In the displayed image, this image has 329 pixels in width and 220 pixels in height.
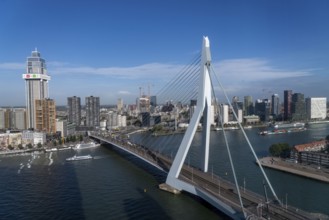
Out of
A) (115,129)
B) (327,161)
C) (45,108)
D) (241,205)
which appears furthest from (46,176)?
(115,129)

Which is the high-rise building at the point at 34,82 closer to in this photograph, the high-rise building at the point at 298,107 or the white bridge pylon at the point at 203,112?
the white bridge pylon at the point at 203,112

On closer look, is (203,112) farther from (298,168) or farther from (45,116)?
(45,116)

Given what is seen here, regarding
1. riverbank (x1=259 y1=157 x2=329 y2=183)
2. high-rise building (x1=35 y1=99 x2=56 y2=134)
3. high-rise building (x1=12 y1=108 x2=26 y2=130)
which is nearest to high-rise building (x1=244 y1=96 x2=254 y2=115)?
high-rise building (x1=35 y1=99 x2=56 y2=134)

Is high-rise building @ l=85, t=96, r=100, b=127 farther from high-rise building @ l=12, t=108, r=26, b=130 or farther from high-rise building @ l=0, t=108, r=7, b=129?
high-rise building @ l=0, t=108, r=7, b=129

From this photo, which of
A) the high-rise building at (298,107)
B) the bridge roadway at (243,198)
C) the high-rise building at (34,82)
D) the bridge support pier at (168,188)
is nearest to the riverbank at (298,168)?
the bridge roadway at (243,198)

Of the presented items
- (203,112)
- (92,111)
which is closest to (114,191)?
(203,112)

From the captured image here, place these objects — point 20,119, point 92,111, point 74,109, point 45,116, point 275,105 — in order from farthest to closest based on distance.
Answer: point 275,105 < point 74,109 < point 92,111 < point 20,119 < point 45,116

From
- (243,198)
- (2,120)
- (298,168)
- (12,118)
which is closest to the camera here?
(243,198)
